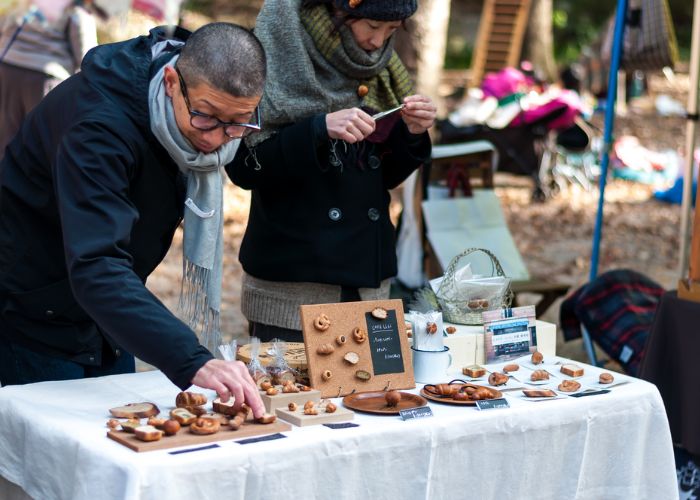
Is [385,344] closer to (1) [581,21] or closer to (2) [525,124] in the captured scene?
(2) [525,124]

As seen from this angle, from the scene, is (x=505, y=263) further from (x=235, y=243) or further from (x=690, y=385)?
(x=235, y=243)

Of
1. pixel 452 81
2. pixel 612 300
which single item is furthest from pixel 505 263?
pixel 452 81

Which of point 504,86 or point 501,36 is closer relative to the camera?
point 504,86

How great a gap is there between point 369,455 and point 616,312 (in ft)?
8.61

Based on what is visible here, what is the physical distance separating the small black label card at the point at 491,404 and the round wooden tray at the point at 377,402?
116 millimetres

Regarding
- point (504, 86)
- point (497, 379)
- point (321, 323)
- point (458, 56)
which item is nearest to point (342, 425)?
point (321, 323)

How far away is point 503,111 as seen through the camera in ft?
30.3

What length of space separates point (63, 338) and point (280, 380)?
1.56ft

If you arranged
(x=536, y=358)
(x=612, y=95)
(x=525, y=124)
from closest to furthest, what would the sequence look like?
1. (x=536, y=358)
2. (x=612, y=95)
3. (x=525, y=124)

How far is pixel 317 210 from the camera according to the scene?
8.88 ft

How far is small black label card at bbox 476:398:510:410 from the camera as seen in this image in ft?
7.11

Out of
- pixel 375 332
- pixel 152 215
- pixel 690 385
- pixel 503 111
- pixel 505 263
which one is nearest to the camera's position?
pixel 152 215

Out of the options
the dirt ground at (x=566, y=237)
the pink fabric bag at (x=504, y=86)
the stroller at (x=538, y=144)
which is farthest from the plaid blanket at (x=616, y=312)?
the pink fabric bag at (x=504, y=86)

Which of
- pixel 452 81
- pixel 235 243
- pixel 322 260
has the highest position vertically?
pixel 452 81
